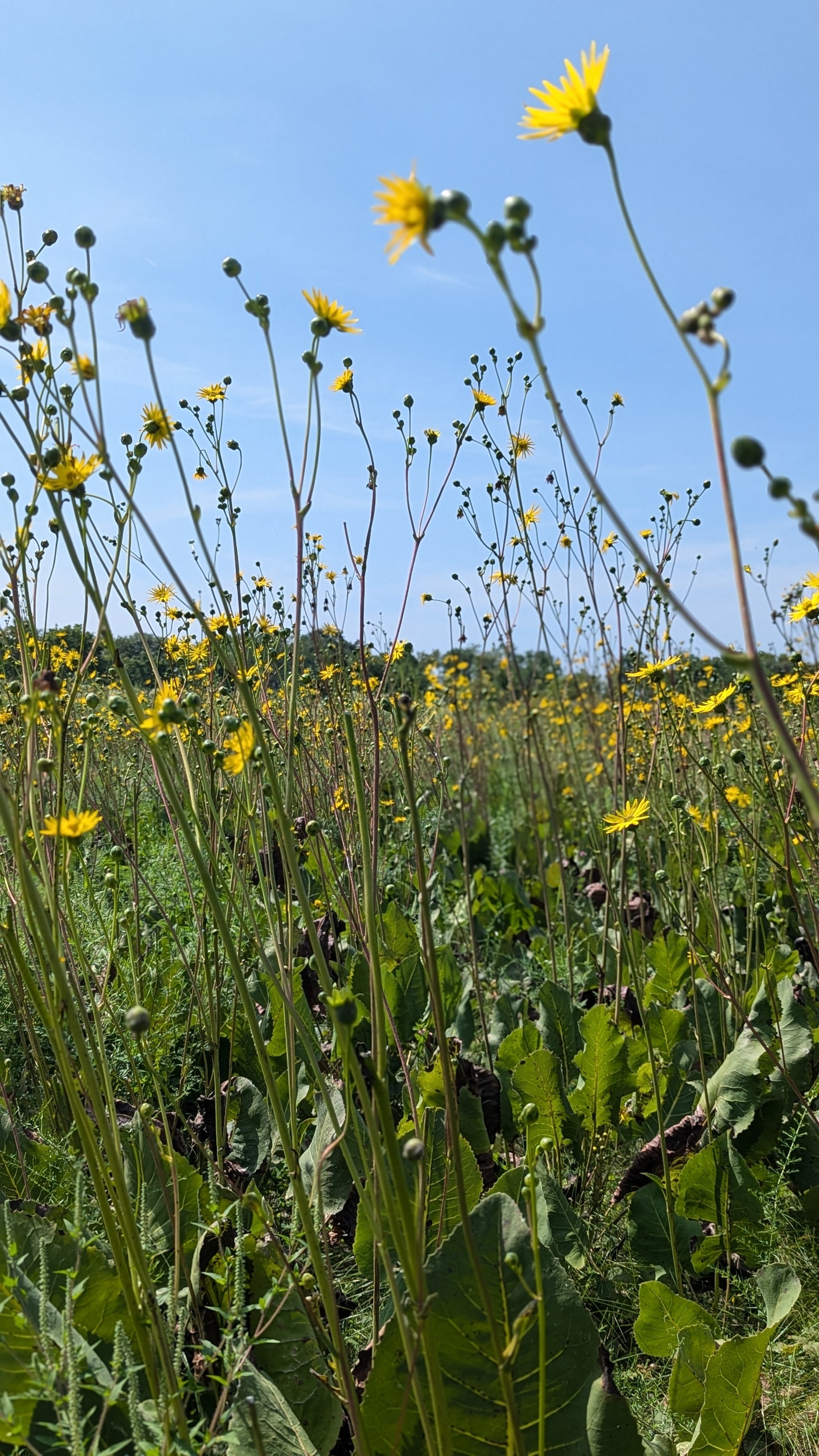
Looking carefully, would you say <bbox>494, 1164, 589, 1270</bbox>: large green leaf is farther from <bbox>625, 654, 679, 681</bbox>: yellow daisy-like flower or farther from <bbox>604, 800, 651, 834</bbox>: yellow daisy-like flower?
<bbox>625, 654, 679, 681</bbox>: yellow daisy-like flower

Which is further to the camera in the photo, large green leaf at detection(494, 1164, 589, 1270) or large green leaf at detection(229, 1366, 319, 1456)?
large green leaf at detection(494, 1164, 589, 1270)

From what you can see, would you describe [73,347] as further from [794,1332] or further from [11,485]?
[794,1332]

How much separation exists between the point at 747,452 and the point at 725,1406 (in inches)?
57.5

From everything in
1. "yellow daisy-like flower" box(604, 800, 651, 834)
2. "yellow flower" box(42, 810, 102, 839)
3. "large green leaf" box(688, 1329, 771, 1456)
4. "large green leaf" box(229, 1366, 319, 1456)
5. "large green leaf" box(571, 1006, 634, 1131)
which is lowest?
"large green leaf" box(688, 1329, 771, 1456)

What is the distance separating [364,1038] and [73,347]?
6.82 feet

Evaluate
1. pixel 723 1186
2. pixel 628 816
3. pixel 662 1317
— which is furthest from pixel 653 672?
pixel 662 1317

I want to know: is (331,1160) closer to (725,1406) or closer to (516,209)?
(725,1406)

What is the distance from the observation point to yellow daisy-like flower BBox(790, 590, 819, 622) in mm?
1992

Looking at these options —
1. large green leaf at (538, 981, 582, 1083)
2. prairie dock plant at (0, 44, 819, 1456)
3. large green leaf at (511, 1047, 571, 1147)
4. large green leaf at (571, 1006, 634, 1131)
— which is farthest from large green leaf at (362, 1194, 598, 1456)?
large green leaf at (538, 981, 582, 1083)

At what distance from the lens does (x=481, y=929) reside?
4242 millimetres

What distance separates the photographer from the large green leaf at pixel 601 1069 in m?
2.19

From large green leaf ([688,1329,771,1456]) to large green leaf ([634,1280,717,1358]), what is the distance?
126 mm

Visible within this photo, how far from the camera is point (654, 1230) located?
194cm

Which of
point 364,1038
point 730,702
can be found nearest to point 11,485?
point 364,1038
